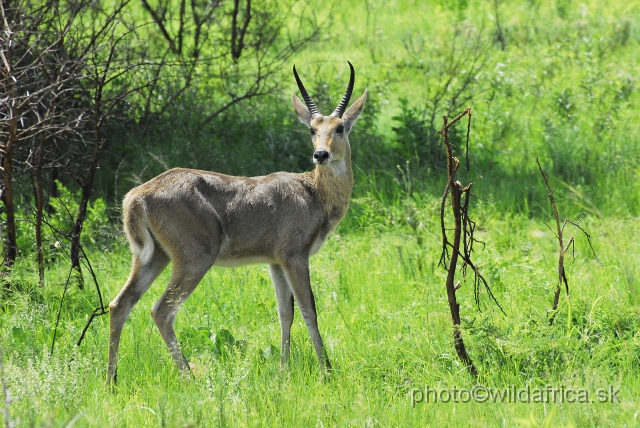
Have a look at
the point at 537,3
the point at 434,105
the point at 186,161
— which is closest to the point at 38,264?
the point at 186,161

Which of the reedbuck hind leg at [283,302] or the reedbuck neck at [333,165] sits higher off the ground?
the reedbuck neck at [333,165]

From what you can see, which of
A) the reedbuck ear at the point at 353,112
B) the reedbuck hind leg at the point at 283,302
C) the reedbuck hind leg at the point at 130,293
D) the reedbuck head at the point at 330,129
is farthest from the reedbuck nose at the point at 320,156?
the reedbuck hind leg at the point at 130,293

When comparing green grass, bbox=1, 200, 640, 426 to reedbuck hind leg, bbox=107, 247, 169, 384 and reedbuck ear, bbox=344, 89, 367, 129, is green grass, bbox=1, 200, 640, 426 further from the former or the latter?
reedbuck ear, bbox=344, 89, 367, 129

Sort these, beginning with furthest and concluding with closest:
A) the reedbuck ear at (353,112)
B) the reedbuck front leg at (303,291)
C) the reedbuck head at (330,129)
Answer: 1. the reedbuck ear at (353,112)
2. the reedbuck head at (330,129)
3. the reedbuck front leg at (303,291)

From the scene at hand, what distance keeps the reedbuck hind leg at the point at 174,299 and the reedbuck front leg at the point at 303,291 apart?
1.90 ft

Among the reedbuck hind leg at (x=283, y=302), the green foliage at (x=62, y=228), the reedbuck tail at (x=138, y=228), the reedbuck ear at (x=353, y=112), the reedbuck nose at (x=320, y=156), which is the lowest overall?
the reedbuck hind leg at (x=283, y=302)

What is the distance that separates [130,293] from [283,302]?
1.12 m

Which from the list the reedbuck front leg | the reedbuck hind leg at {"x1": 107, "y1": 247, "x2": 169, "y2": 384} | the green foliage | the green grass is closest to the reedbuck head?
the reedbuck front leg

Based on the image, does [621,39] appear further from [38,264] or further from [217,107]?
[38,264]

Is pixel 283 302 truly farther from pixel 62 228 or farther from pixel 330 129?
pixel 62 228

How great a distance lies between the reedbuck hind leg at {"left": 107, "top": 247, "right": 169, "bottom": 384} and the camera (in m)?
5.85

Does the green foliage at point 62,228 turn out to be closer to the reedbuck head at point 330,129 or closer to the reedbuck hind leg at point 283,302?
the reedbuck hind leg at point 283,302

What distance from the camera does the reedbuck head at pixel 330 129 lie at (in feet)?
21.8

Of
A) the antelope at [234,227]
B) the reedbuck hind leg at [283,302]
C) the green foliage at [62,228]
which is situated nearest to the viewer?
the antelope at [234,227]
